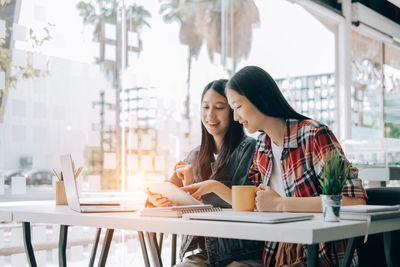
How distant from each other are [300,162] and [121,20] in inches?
122

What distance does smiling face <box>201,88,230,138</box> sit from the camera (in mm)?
2320

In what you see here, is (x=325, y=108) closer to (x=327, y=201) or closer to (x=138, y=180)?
(x=138, y=180)

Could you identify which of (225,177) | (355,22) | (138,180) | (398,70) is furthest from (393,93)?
(225,177)

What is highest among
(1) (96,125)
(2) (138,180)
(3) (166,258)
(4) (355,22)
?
(4) (355,22)

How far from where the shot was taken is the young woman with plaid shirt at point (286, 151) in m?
1.56

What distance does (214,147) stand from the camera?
2.40 metres

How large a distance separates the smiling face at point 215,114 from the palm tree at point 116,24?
204 centimetres

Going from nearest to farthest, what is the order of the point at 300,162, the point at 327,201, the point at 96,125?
the point at 327,201
the point at 300,162
the point at 96,125

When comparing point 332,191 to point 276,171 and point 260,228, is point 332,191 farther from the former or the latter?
point 276,171

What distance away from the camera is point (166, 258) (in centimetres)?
461

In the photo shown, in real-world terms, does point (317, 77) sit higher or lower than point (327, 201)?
higher

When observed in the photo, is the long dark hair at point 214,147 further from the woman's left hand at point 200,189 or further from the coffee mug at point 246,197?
the coffee mug at point 246,197

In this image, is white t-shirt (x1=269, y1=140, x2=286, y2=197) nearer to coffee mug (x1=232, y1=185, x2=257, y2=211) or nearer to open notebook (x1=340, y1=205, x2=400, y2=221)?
coffee mug (x1=232, y1=185, x2=257, y2=211)

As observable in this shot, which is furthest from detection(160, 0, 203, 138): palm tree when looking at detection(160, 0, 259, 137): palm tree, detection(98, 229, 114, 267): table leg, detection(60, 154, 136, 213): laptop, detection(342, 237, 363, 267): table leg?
detection(342, 237, 363, 267): table leg
